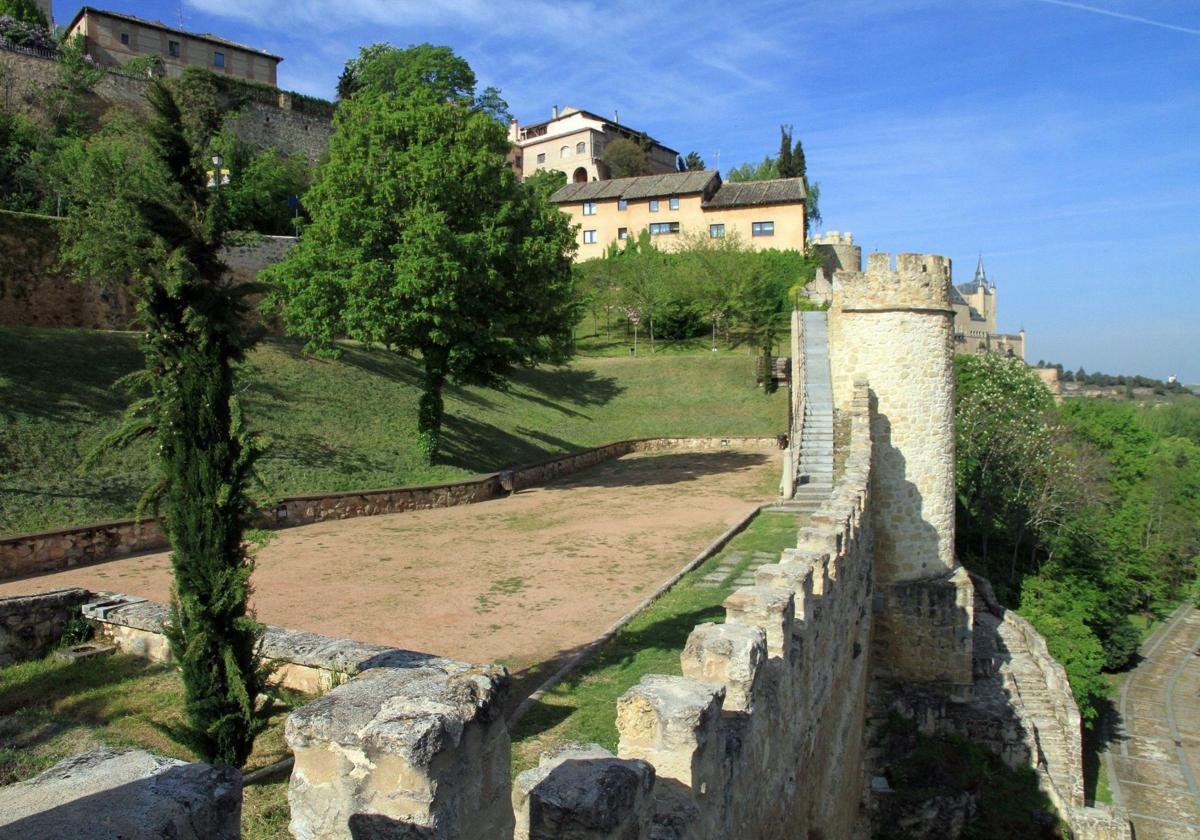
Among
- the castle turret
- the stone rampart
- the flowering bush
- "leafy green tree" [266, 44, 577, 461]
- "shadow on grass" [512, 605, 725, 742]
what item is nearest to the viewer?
the stone rampart

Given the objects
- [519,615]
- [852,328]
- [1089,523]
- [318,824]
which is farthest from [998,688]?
[1089,523]

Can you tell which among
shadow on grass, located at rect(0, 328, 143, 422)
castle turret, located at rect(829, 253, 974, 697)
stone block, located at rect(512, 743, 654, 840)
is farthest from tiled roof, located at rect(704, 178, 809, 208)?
stone block, located at rect(512, 743, 654, 840)

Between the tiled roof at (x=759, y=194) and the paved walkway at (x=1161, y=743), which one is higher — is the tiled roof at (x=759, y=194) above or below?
above

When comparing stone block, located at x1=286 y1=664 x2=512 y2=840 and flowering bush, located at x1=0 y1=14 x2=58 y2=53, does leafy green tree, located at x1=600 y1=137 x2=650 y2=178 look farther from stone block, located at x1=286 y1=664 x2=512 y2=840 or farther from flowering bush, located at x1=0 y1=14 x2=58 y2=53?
stone block, located at x1=286 y1=664 x2=512 y2=840

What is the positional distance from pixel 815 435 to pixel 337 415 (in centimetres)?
1314

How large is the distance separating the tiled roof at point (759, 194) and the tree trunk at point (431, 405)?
39.7 metres

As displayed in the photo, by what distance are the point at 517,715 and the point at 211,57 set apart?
61.6 metres

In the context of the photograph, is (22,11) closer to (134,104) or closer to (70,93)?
(134,104)

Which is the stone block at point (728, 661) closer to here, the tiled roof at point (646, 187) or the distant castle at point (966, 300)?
the distant castle at point (966, 300)

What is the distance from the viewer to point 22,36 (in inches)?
1655

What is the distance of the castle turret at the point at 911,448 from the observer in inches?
647

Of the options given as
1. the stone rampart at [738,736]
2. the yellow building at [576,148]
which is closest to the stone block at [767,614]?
the stone rampart at [738,736]

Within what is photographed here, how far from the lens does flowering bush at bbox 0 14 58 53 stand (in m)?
41.4

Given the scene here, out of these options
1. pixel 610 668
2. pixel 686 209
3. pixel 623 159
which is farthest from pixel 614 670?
pixel 623 159
